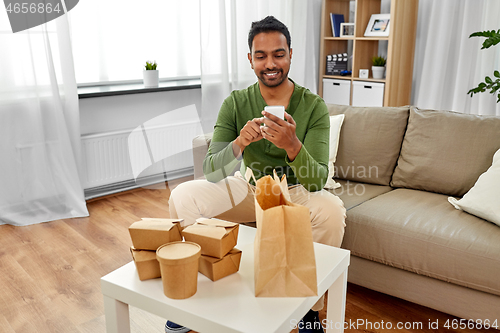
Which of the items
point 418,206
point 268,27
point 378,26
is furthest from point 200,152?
point 378,26

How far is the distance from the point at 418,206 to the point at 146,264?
1.16 meters

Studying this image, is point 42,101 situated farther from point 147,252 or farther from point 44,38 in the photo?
point 147,252

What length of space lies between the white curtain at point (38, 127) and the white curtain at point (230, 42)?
3.29 feet

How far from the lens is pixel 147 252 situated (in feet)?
3.57

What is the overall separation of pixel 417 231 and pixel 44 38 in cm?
223

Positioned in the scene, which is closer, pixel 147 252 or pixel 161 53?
pixel 147 252

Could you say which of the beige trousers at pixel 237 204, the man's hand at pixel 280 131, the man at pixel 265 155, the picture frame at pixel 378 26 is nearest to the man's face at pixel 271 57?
the man at pixel 265 155

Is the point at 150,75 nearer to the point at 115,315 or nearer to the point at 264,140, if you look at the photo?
the point at 264,140

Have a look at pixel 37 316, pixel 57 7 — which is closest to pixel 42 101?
pixel 57 7

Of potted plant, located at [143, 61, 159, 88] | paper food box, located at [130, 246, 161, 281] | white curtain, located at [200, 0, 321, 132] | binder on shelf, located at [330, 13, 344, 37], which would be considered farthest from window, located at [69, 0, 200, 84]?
paper food box, located at [130, 246, 161, 281]

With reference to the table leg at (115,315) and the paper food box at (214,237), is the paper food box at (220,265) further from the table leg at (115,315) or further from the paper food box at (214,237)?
the table leg at (115,315)

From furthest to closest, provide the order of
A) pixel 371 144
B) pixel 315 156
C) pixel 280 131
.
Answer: pixel 371 144 < pixel 315 156 < pixel 280 131

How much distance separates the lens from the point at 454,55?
355cm

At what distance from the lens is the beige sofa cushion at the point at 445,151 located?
1.86 m
